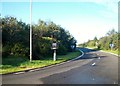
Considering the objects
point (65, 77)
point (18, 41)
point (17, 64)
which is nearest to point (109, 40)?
point (18, 41)

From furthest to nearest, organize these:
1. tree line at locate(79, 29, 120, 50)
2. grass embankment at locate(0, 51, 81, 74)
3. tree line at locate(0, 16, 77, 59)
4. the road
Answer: tree line at locate(79, 29, 120, 50)
tree line at locate(0, 16, 77, 59)
grass embankment at locate(0, 51, 81, 74)
the road

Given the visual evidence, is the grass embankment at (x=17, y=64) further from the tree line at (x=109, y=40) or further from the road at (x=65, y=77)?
the tree line at (x=109, y=40)

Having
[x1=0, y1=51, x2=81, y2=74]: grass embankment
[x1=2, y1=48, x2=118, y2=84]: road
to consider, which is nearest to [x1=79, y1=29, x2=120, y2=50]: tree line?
[x1=0, y1=51, x2=81, y2=74]: grass embankment

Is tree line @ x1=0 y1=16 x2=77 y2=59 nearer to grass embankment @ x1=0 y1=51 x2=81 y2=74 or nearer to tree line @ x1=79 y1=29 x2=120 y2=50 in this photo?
grass embankment @ x1=0 y1=51 x2=81 y2=74

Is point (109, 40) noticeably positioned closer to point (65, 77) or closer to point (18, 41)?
point (18, 41)

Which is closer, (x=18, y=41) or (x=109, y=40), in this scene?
(x=18, y=41)

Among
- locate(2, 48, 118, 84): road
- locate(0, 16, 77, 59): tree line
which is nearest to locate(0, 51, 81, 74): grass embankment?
locate(2, 48, 118, 84): road

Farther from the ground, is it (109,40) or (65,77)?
(109,40)

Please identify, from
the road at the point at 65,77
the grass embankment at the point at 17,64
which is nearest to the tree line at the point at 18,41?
the grass embankment at the point at 17,64

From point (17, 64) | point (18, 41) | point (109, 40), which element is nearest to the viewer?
point (17, 64)

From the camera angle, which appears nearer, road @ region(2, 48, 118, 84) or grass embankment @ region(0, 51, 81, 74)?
road @ region(2, 48, 118, 84)

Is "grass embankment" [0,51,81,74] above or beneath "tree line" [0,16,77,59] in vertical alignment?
beneath

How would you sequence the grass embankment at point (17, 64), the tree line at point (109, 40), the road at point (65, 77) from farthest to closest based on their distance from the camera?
1. the tree line at point (109, 40)
2. the grass embankment at point (17, 64)
3. the road at point (65, 77)

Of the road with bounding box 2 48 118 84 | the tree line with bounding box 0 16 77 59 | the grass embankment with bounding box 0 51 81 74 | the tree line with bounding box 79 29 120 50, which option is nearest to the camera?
the road with bounding box 2 48 118 84
